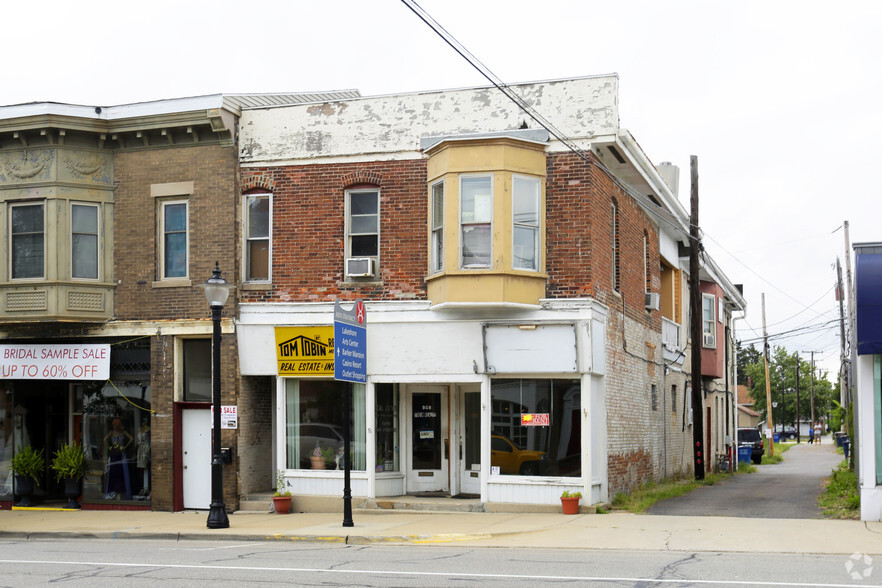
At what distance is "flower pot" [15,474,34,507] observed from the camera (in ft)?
71.3

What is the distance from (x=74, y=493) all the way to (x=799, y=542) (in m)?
14.2

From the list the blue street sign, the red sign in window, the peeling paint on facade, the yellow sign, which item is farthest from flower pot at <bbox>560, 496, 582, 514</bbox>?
the peeling paint on facade

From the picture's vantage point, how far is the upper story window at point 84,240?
20.9m

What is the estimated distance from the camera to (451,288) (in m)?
18.8

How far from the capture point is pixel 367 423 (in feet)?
65.3

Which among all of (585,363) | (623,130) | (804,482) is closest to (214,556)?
(585,363)

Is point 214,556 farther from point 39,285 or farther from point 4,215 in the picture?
point 4,215

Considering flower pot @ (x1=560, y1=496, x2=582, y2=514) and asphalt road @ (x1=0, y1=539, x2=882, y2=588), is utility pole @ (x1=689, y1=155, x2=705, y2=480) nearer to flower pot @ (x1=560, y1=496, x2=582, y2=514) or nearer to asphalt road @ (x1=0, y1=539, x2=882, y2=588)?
flower pot @ (x1=560, y1=496, x2=582, y2=514)

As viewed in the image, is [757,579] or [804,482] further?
[804,482]

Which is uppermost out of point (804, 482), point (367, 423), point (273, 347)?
point (273, 347)

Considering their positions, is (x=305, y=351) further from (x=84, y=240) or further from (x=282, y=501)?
(x=84, y=240)

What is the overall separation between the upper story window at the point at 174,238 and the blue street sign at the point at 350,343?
14.9ft

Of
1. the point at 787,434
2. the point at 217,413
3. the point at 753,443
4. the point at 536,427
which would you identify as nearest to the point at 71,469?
the point at 217,413

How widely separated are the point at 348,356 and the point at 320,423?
3198 mm
